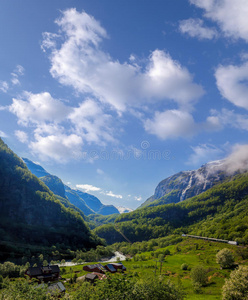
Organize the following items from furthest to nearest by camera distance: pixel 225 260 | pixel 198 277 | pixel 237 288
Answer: pixel 225 260 < pixel 198 277 < pixel 237 288

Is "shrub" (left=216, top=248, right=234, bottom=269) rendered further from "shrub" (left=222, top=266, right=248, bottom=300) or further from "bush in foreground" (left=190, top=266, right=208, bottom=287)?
"shrub" (left=222, top=266, right=248, bottom=300)

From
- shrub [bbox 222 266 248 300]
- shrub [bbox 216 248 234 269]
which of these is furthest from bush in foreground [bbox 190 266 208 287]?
shrub [bbox 222 266 248 300]

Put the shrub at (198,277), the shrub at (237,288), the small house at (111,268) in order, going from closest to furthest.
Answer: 1. the shrub at (237,288)
2. the shrub at (198,277)
3. the small house at (111,268)

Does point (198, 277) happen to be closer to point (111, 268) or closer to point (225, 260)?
point (225, 260)

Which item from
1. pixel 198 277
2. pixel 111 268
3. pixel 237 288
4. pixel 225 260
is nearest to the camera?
pixel 237 288

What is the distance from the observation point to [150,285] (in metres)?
35.4

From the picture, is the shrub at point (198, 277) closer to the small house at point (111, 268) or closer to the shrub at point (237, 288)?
the shrub at point (237, 288)

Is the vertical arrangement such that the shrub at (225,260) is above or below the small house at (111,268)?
above

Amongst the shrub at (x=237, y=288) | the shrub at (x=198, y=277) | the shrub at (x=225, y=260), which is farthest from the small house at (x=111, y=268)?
the shrub at (x=237, y=288)

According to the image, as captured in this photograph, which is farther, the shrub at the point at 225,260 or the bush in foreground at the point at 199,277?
the shrub at the point at 225,260

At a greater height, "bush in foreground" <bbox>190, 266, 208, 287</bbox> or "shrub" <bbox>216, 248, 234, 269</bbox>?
"shrub" <bbox>216, 248, 234, 269</bbox>

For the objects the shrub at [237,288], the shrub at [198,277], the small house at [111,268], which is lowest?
the small house at [111,268]

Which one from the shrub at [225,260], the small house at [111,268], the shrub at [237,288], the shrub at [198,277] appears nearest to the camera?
the shrub at [237,288]

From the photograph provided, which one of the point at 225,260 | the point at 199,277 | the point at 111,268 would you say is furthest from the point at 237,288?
the point at 111,268
